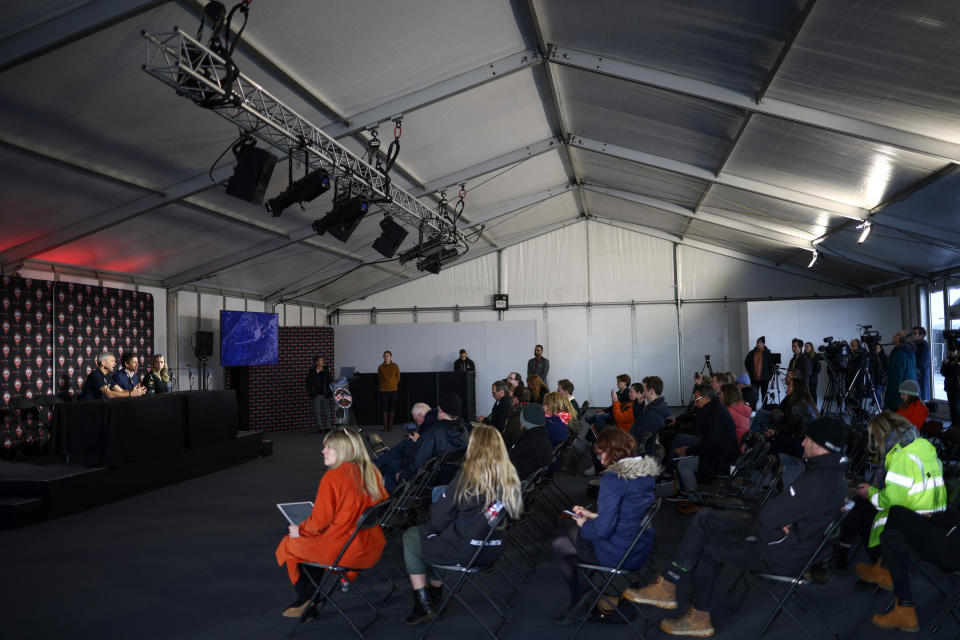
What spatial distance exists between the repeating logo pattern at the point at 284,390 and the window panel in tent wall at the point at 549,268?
17.8 feet

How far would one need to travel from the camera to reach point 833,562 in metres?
4.03

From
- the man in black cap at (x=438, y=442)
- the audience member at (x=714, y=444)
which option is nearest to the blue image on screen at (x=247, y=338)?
the man in black cap at (x=438, y=442)

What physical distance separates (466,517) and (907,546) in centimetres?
207

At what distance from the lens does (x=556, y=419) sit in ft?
19.8

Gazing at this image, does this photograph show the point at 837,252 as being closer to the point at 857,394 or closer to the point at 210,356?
the point at 857,394

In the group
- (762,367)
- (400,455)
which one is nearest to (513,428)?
(400,455)

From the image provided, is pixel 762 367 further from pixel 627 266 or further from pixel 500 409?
pixel 500 409

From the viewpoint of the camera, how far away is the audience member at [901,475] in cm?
326

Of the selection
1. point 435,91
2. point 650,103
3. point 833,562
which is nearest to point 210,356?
point 435,91

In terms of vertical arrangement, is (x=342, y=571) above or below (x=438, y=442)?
below

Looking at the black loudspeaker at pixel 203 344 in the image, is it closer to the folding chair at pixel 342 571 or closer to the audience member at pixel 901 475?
the folding chair at pixel 342 571

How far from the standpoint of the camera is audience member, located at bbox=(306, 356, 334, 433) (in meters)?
12.6

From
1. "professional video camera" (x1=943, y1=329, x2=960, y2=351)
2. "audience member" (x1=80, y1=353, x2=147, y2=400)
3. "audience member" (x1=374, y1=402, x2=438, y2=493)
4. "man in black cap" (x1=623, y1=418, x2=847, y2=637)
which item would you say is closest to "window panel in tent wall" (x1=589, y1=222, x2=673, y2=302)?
"professional video camera" (x1=943, y1=329, x2=960, y2=351)

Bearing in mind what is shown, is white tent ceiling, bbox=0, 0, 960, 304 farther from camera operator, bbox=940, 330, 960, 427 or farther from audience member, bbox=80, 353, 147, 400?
audience member, bbox=80, 353, 147, 400
